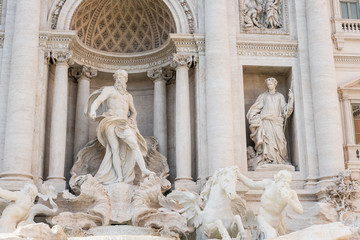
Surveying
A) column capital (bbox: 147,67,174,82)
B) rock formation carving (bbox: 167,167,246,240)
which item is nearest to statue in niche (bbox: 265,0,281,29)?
column capital (bbox: 147,67,174,82)

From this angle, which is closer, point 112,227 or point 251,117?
point 112,227

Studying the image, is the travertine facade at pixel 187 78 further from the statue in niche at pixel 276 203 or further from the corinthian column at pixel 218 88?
the statue in niche at pixel 276 203

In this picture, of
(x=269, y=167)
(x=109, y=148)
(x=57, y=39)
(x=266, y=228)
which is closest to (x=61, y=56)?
(x=57, y=39)

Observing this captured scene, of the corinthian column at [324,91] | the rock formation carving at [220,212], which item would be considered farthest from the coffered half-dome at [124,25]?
the rock formation carving at [220,212]

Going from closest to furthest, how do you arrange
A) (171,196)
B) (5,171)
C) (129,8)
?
1. (171,196)
2. (5,171)
3. (129,8)

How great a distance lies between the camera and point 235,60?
19.3m

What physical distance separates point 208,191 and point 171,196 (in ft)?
5.51

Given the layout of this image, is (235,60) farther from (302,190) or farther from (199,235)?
(199,235)

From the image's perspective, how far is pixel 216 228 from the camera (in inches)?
529

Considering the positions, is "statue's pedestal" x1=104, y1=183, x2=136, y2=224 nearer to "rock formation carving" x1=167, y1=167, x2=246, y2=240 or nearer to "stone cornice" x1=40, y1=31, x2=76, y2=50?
"rock formation carving" x1=167, y1=167, x2=246, y2=240

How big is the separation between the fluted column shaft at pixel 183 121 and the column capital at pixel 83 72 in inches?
123

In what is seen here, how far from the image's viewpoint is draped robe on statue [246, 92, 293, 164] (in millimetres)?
18625

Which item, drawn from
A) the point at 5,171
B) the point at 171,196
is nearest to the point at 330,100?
the point at 171,196

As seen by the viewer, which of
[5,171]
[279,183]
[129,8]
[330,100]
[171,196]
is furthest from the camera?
[129,8]
